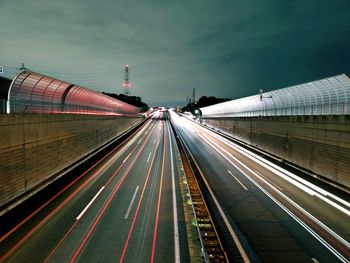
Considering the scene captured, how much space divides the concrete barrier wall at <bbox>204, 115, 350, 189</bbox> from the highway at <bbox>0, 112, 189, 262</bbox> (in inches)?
458

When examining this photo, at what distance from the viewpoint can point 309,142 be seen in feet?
67.6

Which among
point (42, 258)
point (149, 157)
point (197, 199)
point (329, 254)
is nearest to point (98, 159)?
point (149, 157)

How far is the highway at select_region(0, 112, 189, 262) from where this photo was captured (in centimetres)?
938

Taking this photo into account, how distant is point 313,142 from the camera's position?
20000mm

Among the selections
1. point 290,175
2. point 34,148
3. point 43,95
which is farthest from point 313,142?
point 43,95

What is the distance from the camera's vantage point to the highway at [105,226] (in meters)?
9.38

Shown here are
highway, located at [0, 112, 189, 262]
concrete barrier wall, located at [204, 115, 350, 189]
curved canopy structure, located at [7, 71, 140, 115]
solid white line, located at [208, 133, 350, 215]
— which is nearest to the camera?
highway, located at [0, 112, 189, 262]

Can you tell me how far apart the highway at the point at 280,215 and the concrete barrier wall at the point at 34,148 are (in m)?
11.9

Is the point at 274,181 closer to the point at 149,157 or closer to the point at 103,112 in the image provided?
the point at 149,157

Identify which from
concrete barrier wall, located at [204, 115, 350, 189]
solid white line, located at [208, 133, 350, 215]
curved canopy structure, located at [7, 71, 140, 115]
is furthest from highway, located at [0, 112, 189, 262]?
concrete barrier wall, located at [204, 115, 350, 189]

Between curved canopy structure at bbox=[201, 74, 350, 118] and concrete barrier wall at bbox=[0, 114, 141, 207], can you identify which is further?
curved canopy structure at bbox=[201, 74, 350, 118]

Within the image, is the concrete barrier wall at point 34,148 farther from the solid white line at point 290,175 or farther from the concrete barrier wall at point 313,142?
the concrete barrier wall at point 313,142

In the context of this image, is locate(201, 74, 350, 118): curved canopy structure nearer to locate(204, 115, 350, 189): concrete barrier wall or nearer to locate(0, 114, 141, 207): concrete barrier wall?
locate(204, 115, 350, 189): concrete barrier wall

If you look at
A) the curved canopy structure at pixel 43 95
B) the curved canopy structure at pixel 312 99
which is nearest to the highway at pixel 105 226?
the curved canopy structure at pixel 43 95
